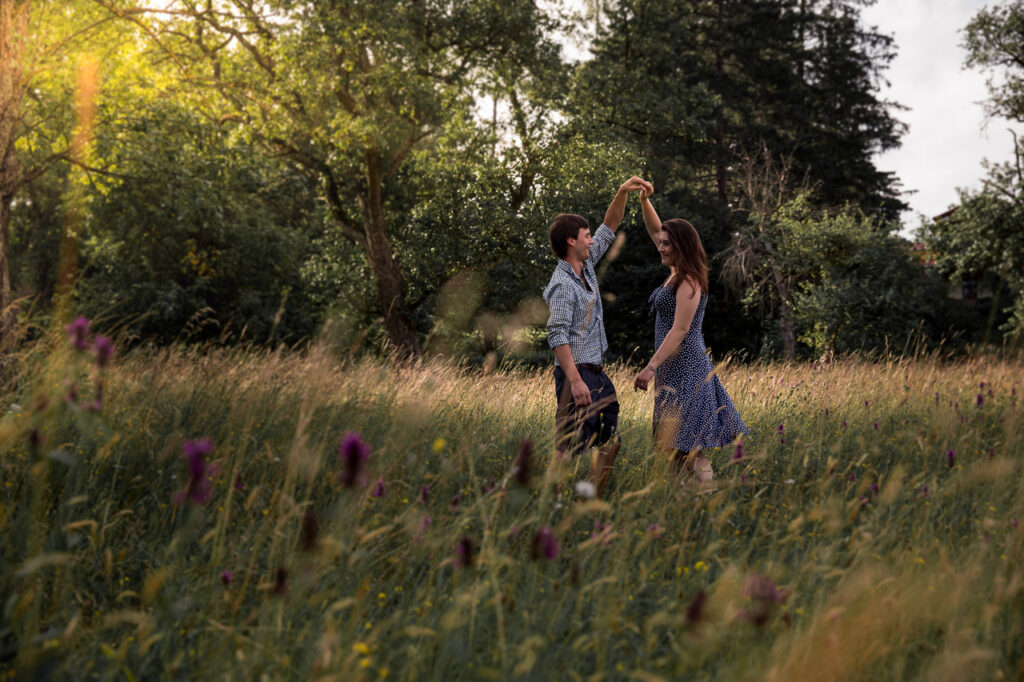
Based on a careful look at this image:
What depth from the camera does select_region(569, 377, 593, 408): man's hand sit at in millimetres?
3777

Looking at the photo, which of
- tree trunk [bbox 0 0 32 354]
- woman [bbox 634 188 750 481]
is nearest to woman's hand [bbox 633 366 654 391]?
woman [bbox 634 188 750 481]

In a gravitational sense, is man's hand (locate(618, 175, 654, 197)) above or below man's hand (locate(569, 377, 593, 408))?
above

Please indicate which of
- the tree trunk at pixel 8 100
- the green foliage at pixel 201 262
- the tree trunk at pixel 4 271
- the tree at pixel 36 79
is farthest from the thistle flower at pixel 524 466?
the green foliage at pixel 201 262

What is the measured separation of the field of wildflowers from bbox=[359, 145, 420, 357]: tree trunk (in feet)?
36.2

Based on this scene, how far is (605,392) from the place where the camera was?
4.04 metres

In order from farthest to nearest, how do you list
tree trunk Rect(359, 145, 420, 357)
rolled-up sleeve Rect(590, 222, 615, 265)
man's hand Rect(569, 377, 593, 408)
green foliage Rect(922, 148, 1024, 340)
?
green foliage Rect(922, 148, 1024, 340) → tree trunk Rect(359, 145, 420, 357) → rolled-up sleeve Rect(590, 222, 615, 265) → man's hand Rect(569, 377, 593, 408)

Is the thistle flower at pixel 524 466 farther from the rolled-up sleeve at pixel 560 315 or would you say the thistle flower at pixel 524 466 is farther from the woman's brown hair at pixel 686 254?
the woman's brown hair at pixel 686 254

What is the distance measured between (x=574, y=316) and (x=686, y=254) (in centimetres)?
80

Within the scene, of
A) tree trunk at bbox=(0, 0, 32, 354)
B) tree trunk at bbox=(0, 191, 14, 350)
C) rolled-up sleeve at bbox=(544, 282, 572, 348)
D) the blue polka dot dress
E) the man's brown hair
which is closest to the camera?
rolled-up sleeve at bbox=(544, 282, 572, 348)

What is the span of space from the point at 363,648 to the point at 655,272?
21413 mm

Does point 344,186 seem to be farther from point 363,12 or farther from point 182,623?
point 182,623

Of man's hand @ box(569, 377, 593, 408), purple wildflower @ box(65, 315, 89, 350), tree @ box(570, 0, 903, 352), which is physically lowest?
man's hand @ box(569, 377, 593, 408)

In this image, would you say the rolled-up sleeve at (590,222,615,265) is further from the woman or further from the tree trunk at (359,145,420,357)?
the tree trunk at (359,145,420,357)

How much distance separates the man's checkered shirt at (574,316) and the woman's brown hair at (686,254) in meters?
0.53
